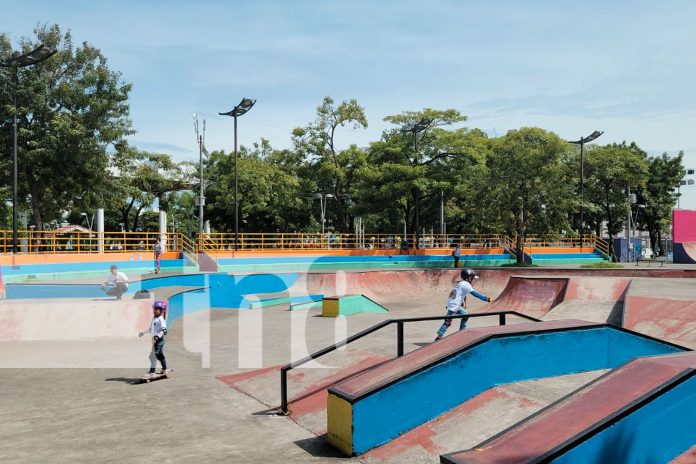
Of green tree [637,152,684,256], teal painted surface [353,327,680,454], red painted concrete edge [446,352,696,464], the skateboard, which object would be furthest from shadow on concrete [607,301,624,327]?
green tree [637,152,684,256]

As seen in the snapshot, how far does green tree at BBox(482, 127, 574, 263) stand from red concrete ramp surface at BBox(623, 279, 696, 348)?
22637 millimetres

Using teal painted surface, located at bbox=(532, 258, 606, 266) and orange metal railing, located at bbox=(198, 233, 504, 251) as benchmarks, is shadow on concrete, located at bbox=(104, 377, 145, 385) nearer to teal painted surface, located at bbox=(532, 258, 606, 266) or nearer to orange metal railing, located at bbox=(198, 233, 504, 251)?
orange metal railing, located at bbox=(198, 233, 504, 251)

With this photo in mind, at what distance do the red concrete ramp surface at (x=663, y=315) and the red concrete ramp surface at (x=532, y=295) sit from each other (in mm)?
2618

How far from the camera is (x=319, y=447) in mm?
6234

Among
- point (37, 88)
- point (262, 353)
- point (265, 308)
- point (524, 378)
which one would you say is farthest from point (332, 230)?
point (524, 378)

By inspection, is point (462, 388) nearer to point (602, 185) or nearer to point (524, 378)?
point (524, 378)

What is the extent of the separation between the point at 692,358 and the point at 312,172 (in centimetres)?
4288

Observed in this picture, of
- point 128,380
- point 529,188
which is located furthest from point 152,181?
point 128,380

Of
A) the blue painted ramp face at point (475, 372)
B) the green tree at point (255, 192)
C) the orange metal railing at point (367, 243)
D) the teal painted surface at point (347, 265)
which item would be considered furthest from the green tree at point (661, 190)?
the blue painted ramp face at point (475, 372)

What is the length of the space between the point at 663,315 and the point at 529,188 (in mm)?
25283

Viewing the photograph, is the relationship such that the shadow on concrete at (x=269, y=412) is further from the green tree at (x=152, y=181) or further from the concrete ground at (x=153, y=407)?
the green tree at (x=152, y=181)

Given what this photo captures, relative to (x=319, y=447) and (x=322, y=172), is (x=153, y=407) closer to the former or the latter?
(x=319, y=447)

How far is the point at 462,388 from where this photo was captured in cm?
652

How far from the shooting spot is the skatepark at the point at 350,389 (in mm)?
4746
